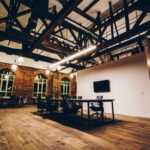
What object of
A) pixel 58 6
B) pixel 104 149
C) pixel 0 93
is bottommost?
pixel 104 149

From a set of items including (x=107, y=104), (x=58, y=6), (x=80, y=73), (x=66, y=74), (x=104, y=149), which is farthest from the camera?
(x=66, y=74)

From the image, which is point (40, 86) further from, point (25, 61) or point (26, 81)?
point (25, 61)

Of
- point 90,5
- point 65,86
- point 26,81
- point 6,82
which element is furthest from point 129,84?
point 6,82

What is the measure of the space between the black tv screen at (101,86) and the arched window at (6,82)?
7000mm

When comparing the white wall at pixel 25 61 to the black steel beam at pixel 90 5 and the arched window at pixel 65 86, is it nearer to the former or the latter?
the arched window at pixel 65 86

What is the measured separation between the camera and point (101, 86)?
25.2ft

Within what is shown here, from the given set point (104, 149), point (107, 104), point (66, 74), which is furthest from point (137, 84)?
point (66, 74)

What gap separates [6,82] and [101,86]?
770 cm

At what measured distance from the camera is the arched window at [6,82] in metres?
9.97

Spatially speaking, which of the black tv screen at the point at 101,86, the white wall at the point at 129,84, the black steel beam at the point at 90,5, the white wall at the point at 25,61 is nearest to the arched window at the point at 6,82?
the white wall at the point at 25,61

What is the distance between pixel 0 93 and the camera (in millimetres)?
9805

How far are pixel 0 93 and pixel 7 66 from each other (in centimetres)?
222

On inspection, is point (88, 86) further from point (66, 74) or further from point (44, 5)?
point (44, 5)

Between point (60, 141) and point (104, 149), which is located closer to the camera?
point (104, 149)
